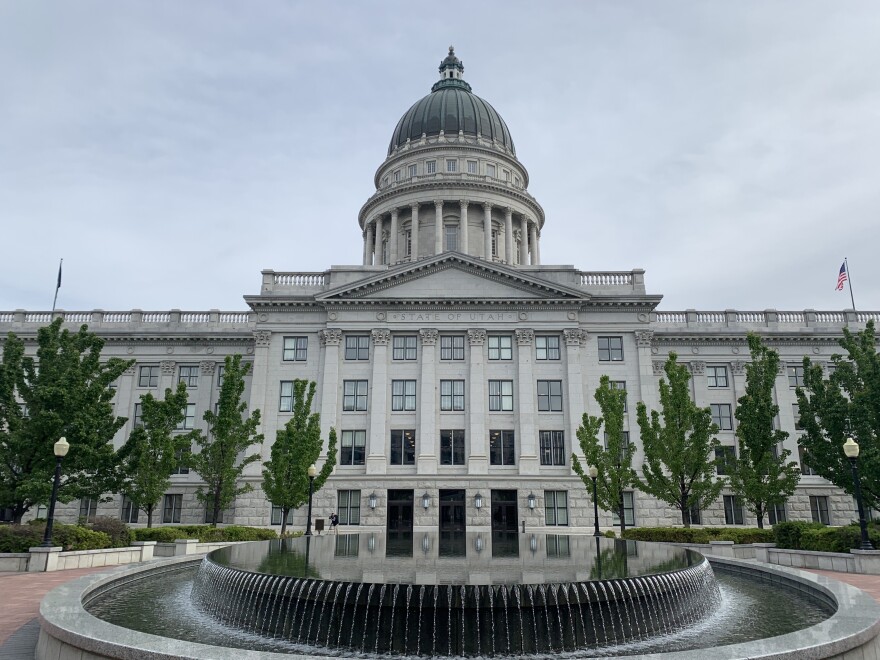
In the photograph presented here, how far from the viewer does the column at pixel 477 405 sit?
48031 millimetres

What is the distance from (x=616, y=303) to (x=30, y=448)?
41.0 m

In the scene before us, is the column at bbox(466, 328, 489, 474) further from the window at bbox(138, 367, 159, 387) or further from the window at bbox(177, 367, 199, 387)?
the window at bbox(138, 367, 159, 387)

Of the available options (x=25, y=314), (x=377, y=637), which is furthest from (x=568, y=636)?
(x=25, y=314)

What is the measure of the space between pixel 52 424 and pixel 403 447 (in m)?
25.6

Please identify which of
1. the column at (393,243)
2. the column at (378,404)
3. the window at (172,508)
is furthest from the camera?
the column at (393,243)

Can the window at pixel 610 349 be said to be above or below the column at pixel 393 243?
below

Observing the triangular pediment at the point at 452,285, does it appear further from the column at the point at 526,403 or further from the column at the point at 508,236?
the column at the point at 508,236

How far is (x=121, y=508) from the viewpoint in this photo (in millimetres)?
52125

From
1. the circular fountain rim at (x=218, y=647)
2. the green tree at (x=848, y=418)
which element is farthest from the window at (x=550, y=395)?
the circular fountain rim at (x=218, y=647)

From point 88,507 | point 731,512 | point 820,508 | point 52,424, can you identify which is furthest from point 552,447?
point 88,507

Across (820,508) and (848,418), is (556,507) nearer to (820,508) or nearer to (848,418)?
(848,418)

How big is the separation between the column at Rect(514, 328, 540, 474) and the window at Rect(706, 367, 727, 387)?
52.3 feet

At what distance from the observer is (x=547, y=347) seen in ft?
168

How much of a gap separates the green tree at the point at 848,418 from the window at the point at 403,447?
2656 centimetres
